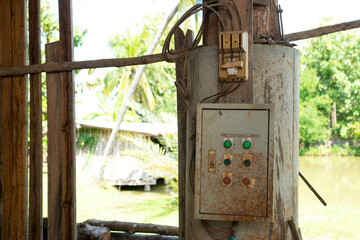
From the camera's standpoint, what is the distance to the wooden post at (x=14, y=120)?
11.0ft

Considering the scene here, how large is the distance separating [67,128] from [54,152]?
226mm

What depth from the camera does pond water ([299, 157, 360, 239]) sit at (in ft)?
31.9

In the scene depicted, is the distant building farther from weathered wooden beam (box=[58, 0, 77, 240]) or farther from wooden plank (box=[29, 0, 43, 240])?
weathered wooden beam (box=[58, 0, 77, 240])

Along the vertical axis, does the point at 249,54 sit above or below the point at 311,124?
above

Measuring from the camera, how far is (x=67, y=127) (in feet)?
10.5

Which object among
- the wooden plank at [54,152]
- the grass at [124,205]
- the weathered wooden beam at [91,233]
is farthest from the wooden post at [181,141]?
the grass at [124,205]

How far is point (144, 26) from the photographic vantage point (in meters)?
24.2

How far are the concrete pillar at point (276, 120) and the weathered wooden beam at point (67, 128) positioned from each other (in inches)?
56.1

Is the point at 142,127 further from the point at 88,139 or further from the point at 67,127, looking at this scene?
the point at 67,127

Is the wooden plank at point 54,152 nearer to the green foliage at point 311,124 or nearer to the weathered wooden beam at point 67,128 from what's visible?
the weathered wooden beam at point 67,128

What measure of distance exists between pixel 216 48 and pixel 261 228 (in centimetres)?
90

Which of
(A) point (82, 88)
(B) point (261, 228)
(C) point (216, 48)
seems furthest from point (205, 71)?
(A) point (82, 88)

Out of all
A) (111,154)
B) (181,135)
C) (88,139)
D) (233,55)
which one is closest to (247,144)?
(233,55)

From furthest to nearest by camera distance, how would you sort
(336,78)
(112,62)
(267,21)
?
1. (336,78)
2. (112,62)
3. (267,21)
